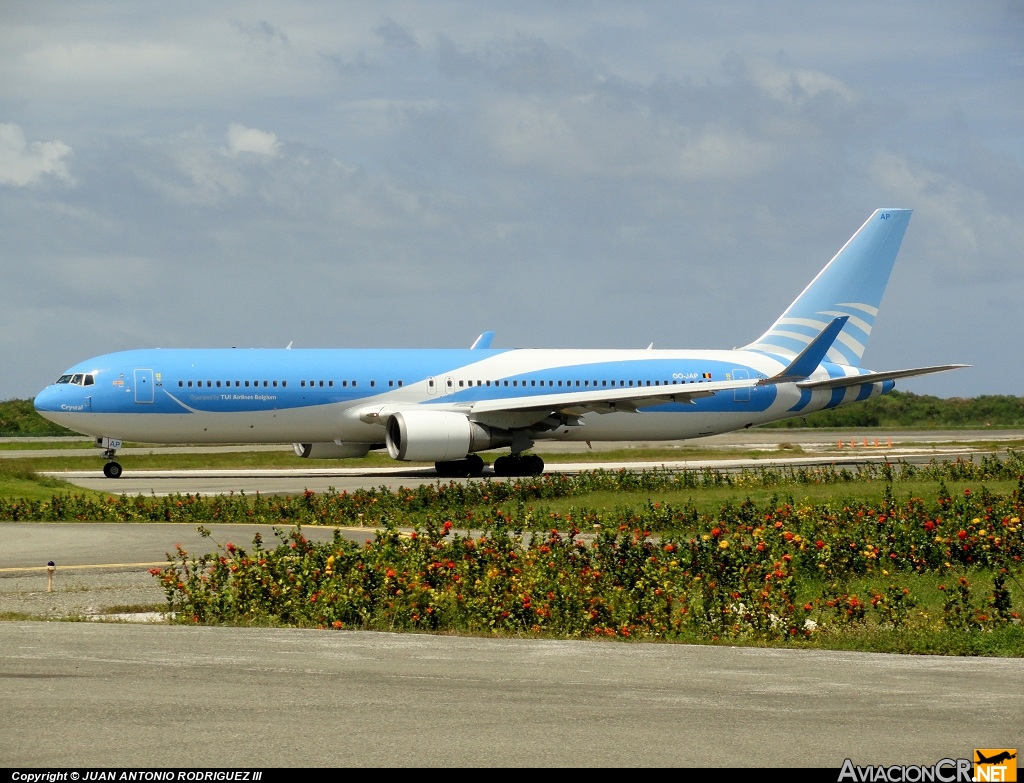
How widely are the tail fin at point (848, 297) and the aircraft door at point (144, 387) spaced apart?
72.5ft

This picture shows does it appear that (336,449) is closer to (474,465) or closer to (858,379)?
(474,465)

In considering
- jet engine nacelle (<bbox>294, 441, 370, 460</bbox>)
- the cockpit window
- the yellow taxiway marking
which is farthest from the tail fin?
the yellow taxiway marking

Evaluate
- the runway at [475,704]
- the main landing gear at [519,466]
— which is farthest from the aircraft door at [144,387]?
the runway at [475,704]

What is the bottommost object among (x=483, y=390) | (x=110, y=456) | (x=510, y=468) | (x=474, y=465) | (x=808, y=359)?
(x=510, y=468)

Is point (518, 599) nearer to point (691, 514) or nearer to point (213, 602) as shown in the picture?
point (213, 602)

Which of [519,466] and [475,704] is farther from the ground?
[519,466]

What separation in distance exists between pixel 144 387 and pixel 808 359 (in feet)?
70.1

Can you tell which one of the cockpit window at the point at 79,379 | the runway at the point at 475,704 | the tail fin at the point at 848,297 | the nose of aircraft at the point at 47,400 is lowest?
the runway at the point at 475,704

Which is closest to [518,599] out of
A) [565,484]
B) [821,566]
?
[821,566]

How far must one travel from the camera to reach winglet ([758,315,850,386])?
4262 cm

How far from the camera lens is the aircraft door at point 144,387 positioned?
39781 millimetres

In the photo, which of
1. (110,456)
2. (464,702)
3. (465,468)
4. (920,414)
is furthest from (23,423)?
(464,702)

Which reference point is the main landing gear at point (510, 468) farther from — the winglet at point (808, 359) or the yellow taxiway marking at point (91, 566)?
the yellow taxiway marking at point (91, 566)

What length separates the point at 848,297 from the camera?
1924 inches
